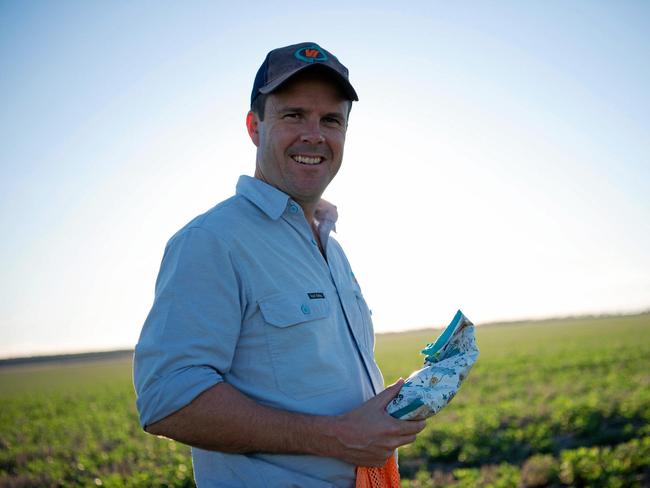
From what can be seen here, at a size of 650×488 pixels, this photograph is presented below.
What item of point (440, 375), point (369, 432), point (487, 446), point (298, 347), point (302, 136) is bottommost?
point (487, 446)

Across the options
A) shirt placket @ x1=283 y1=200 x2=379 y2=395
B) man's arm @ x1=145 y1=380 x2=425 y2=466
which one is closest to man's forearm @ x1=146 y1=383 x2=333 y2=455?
man's arm @ x1=145 y1=380 x2=425 y2=466

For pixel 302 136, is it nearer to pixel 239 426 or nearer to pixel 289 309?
pixel 289 309

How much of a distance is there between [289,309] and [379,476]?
0.66m

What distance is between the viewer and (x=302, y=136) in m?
2.08

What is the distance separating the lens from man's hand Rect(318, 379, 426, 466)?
5.45 ft

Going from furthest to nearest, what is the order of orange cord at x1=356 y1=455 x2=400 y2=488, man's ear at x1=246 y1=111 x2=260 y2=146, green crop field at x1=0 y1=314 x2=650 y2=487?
green crop field at x1=0 y1=314 x2=650 y2=487, man's ear at x1=246 y1=111 x2=260 y2=146, orange cord at x1=356 y1=455 x2=400 y2=488

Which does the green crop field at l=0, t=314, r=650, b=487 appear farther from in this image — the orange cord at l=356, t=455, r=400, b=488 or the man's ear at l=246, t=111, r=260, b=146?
the man's ear at l=246, t=111, r=260, b=146

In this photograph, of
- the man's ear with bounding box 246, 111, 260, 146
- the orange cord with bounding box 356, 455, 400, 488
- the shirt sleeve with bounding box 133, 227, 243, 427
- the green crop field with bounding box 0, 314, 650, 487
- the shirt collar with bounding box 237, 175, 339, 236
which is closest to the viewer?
the shirt sleeve with bounding box 133, 227, 243, 427

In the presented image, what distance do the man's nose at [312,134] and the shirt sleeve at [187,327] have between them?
577 mm

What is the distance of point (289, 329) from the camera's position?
176 cm

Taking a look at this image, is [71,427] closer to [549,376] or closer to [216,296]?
[549,376]

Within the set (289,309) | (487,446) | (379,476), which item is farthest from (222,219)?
(487,446)

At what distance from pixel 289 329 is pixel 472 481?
21.0 feet

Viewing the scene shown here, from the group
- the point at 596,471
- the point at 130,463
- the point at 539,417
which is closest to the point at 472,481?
the point at 596,471
